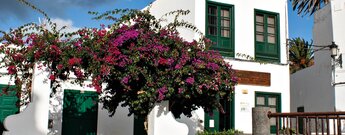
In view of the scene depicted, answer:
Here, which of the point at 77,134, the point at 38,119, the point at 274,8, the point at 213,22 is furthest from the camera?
the point at 274,8

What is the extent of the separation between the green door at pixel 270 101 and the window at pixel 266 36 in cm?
124

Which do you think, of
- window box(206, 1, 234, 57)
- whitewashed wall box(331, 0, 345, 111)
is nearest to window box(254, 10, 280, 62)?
window box(206, 1, 234, 57)

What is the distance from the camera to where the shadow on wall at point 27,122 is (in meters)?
8.29

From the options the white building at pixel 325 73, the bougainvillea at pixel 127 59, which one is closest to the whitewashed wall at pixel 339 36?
the white building at pixel 325 73

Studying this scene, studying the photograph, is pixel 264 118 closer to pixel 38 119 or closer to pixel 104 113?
pixel 38 119

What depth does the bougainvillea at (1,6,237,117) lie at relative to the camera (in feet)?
28.6

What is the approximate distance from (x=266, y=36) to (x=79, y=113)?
22.9 ft

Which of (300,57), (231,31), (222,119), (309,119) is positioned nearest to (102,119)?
(222,119)

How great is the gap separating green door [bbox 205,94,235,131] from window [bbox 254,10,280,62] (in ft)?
6.72

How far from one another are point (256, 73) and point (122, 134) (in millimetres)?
4946

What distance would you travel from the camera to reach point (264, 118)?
784cm

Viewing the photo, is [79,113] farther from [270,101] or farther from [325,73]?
[325,73]

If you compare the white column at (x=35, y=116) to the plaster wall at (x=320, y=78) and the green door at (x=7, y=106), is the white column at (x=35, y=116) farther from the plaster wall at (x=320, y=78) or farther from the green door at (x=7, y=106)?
the plaster wall at (x=320, y=78)

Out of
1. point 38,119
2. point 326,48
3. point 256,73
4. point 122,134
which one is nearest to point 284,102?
point 256,73
